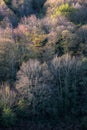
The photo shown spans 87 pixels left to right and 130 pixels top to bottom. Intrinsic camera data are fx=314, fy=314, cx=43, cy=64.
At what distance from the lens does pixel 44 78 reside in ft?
114

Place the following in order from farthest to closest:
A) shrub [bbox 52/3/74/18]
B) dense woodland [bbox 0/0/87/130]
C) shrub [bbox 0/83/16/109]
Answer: shrub [bbox 52/3/74/18]
dense woodland [bbox 0/0/87/130]
shrub [bbox 0/83/16/109]

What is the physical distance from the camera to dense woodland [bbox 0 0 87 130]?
33969 mm

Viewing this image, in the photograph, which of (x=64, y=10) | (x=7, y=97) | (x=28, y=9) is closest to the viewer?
(x=7, y=97)

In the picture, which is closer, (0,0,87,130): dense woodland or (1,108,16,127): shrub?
(1,108,16,127): shrub

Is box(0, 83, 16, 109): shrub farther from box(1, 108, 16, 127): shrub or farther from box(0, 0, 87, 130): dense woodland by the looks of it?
box(1, 108, 16, 127): shrub

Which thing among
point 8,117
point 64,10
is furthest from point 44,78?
point 64,10

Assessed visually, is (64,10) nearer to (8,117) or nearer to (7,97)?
(7,97)

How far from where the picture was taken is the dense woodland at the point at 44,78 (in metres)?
34.0

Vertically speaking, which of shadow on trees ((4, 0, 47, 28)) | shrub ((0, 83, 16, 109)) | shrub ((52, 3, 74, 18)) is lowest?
shrub ((0, 83, 16, 109))

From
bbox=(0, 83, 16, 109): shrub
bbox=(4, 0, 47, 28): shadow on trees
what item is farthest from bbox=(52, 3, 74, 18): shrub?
bbox=(0, 83, 16, 109): shrub

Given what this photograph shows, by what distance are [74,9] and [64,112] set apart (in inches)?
940

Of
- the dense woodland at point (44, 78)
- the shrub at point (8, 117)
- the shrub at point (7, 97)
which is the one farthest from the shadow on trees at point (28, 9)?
the shrub at point (8, 117)

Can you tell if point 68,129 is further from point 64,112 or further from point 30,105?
point 30,105

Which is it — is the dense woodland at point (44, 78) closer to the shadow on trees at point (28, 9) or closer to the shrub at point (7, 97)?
the shrub at point (7, 97)
